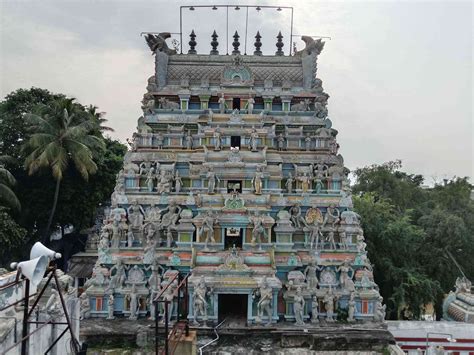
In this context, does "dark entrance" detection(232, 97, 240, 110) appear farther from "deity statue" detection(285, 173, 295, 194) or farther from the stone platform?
the stone platform

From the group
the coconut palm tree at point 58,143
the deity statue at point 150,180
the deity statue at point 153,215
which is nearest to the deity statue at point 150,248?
the deity statue at point 153,215

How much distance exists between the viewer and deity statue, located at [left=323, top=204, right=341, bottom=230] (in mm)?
20364

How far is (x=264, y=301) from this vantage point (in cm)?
1720

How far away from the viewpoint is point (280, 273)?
19156 mm

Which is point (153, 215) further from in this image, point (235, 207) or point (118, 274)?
point (235, 207)

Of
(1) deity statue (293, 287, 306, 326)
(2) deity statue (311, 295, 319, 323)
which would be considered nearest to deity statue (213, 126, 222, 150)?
(1) deity statue (293, 287, 306, 326)

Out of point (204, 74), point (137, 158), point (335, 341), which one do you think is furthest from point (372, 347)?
point (204, 74)

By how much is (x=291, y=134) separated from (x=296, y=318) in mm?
10145

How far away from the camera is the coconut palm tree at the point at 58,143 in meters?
26.7

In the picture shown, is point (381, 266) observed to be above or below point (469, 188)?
below

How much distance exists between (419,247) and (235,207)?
52.0 feet

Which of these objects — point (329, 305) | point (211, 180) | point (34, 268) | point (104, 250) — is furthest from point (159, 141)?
point (34, 268)

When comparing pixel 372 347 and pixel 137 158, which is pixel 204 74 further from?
pixel 372 347

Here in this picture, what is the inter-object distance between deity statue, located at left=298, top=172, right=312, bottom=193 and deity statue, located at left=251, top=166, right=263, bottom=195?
219cm
